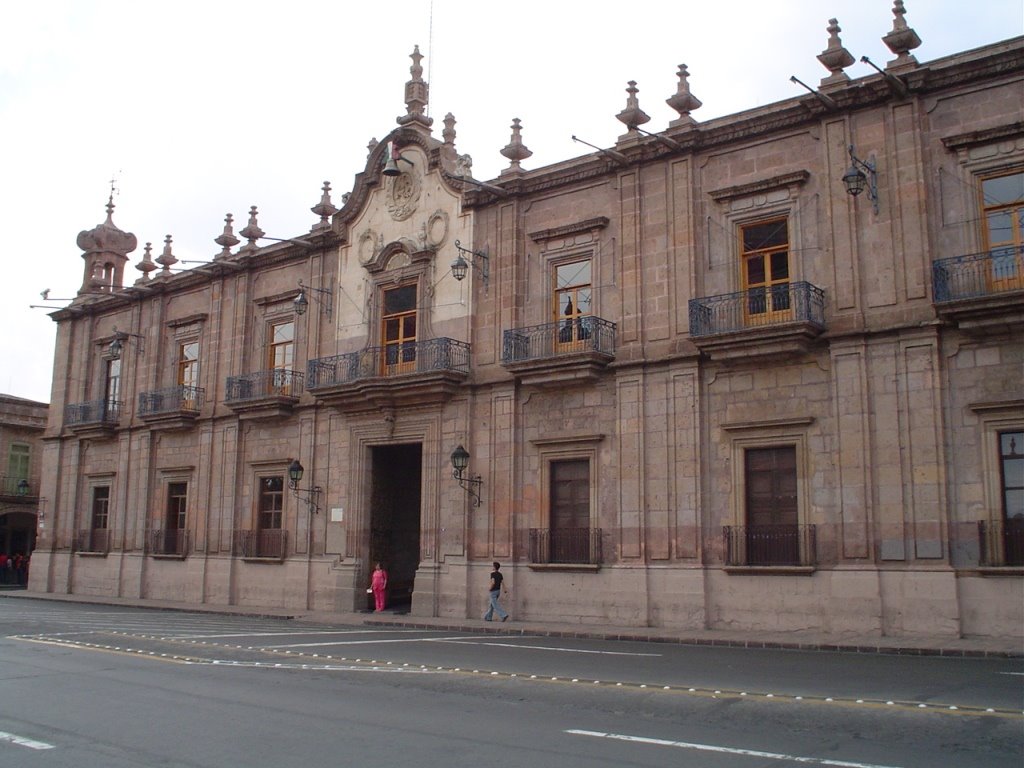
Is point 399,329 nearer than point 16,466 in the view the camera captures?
Yes

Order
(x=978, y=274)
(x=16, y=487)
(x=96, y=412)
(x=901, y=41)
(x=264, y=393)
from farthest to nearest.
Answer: (x=16, y=487) < (x=96, y=412) < (x=264, y=393) < (x=901, y=41) < (x=978, y=274)

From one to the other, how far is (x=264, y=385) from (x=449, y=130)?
29.0ft

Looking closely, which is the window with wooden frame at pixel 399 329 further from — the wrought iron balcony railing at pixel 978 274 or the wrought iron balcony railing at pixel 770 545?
the wrought iron balcony railing at pixel 978 274

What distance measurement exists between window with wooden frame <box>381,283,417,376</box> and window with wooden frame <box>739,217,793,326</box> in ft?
28.1

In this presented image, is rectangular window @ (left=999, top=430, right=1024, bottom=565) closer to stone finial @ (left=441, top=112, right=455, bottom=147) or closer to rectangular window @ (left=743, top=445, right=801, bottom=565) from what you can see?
rectangular window @ (left=743, top=445, right=801, bottom=565)

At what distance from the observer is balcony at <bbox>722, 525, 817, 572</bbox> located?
18391mm

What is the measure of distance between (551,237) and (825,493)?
8.67 meters

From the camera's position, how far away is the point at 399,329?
84.4 feet

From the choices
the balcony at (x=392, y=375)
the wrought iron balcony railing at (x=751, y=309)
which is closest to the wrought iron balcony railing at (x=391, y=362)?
the balcony at (x=392, y=375)

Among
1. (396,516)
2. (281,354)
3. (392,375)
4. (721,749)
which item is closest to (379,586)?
(396,516)

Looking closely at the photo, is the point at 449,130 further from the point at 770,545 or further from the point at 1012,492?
the point at 1012,492

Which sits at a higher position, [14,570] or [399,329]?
[399,329]

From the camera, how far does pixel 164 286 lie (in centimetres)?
3250

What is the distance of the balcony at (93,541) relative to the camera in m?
32.6
